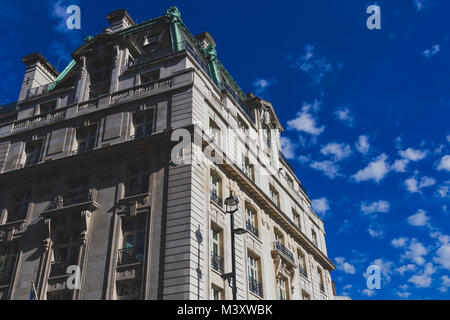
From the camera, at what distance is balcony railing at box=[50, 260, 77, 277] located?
22.6 metres

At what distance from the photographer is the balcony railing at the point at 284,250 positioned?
31.1 m

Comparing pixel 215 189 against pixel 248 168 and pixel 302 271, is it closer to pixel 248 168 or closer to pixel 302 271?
pixel 248 168

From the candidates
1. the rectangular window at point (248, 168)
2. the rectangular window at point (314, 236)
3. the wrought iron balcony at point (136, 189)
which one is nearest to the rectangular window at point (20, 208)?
the wrought iron balcony at point (136, 189)

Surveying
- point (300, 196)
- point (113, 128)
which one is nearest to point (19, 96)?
point (113, 128)

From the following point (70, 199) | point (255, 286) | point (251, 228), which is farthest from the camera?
point (251, 228)

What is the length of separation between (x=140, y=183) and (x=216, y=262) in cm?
587

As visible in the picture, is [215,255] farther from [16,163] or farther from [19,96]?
[19,96]

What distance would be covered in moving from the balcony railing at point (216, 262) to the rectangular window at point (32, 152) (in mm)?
13558

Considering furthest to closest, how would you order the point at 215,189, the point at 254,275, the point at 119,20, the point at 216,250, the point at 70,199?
1. the point at 119,20
2. the point at 254,275
3. the point at 215,189
4. the point at 70,199
5. the point at 216,250

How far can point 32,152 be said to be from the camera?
29.6m

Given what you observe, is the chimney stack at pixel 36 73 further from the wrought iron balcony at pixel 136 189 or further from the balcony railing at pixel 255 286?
the balcony railing at pixel 255 286

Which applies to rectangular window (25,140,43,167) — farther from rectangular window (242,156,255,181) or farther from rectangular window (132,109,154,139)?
rectangular window (242,156,255,181)

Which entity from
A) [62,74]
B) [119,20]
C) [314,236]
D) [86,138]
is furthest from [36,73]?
[314,236]

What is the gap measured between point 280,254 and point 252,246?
3763mm
